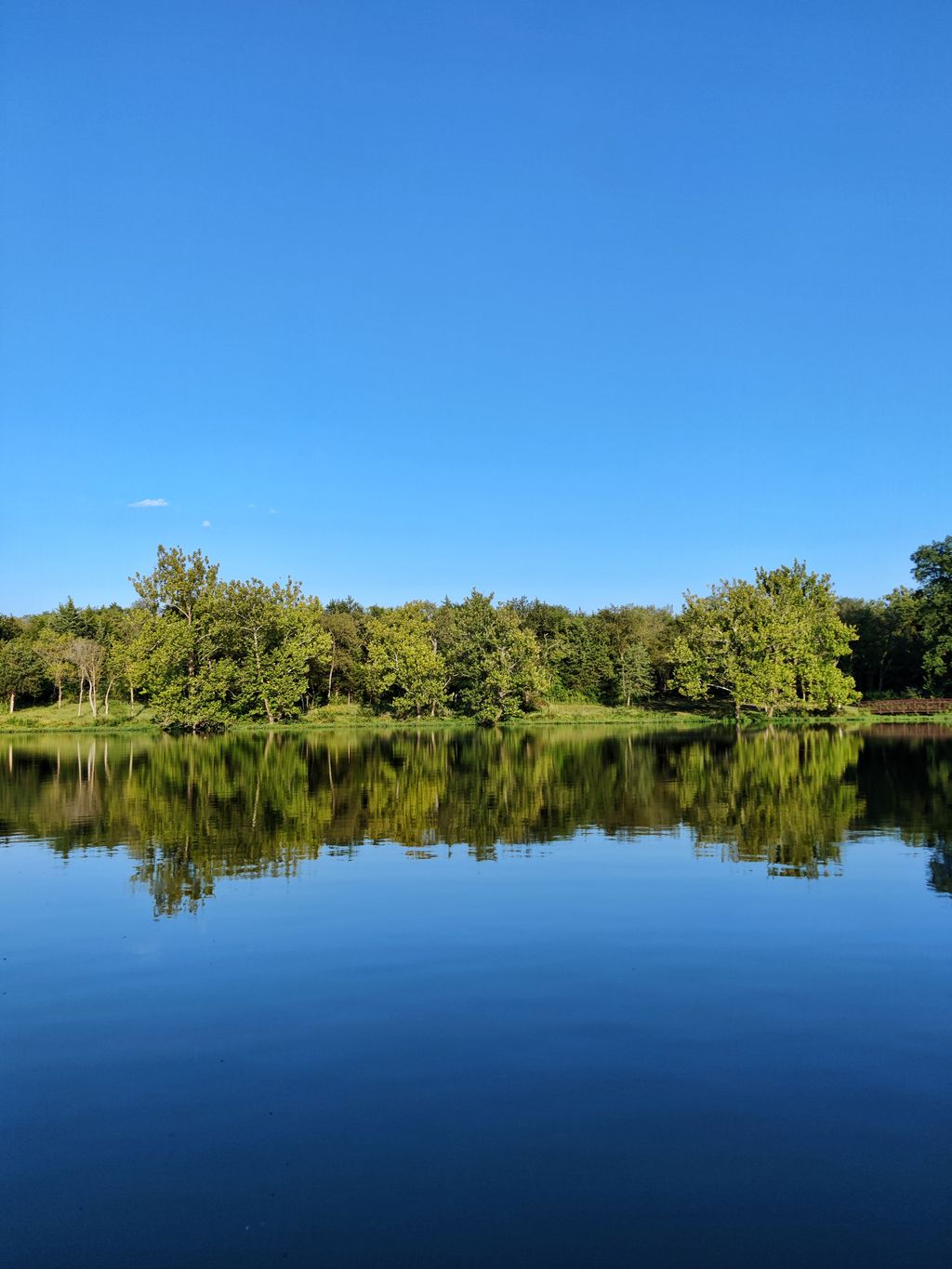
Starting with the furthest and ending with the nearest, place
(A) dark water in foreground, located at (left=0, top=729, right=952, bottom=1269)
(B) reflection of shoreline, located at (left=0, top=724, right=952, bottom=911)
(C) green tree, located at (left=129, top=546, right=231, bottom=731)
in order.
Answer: (C) green tree, located at (left=129, top=546, right=231, bottom=731)
(B) reflection of shoreline, located at (left=0, top=724, right=952, bottom=911)
(A) dark water in foreground, located at (left=0, top=729, right=952, bottom=1269)

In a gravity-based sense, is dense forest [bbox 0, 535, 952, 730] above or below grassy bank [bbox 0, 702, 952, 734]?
above

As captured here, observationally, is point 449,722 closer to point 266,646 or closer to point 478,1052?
point 266,646

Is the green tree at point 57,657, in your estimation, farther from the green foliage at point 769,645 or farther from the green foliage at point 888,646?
the green foliage at point 888,646

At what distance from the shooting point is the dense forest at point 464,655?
74375mm

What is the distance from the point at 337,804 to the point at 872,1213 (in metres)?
20.7

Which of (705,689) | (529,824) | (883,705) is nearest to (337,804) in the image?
(529,824)

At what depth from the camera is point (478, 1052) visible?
25.0 feet

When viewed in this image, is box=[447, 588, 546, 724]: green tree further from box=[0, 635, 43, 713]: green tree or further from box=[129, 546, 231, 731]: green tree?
box=[0, 635, 43, 713]: green tree

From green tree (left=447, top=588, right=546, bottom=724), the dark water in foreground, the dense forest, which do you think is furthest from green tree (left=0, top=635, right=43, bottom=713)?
the dark water in foreground

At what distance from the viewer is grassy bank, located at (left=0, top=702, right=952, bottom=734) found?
7356cm

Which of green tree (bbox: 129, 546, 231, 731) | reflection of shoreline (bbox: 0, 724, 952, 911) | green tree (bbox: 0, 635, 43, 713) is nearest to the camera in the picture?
reflection of shoreline (bbox: 0, 724, 952, 911)

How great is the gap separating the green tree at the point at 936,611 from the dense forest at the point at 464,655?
16cm

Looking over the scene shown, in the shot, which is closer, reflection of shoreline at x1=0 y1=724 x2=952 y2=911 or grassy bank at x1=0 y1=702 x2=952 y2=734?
reflection of shoreline at x1=0 y1=724 x2=952 y2=911

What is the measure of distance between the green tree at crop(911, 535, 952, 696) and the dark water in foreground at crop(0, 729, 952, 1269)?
66.1m
